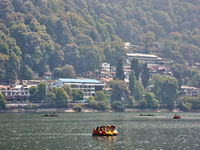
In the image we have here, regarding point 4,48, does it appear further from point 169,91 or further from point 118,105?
point 169,91

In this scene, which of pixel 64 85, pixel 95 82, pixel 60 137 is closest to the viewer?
pixel 60 137

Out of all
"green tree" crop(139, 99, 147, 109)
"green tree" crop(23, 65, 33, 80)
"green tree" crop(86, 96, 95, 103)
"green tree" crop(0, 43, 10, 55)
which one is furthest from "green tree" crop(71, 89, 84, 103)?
"green tree" crop(0, 43, 10, 55)

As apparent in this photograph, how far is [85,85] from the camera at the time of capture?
628ft

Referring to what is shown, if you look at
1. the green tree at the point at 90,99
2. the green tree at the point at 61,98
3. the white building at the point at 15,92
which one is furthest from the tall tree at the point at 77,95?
the white building at the point at 15,92

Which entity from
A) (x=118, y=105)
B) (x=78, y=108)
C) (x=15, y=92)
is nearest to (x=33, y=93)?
(x=15, y=92)

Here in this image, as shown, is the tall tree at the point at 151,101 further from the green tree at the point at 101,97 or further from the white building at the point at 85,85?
the white building at the point at 85,85

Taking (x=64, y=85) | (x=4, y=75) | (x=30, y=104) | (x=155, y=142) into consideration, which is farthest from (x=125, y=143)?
(x=4, y=75)

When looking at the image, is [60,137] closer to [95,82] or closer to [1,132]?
[1,132]

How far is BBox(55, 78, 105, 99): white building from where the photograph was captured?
18812 centimetres

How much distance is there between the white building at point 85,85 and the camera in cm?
18812

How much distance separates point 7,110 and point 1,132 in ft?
285

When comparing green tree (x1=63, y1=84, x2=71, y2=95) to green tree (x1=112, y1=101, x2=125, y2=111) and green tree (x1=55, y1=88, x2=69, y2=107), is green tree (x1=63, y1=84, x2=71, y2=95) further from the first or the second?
green tree (x1=112, y1=101, x2=125, y2=111)

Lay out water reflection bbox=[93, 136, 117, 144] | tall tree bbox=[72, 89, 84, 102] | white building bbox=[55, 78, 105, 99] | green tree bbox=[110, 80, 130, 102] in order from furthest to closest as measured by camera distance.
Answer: white building bbox=[55, 78, 105, 99], green tree bbox=[110, 80, 130, 102], tall tree bbox=[72, 89, 84, 102], water reflection bbox=[93, 136, 117, 144]

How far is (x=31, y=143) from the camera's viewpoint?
61.2 meters
